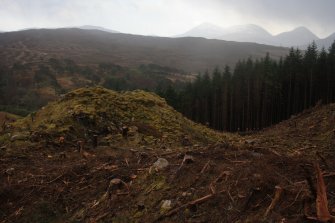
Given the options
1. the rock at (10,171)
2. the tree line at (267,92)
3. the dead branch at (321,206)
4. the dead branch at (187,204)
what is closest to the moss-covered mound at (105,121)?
the rock at (10,171)

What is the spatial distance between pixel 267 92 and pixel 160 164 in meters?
45.6

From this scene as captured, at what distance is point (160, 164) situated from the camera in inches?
339

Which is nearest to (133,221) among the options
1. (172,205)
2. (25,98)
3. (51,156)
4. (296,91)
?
(172,205)

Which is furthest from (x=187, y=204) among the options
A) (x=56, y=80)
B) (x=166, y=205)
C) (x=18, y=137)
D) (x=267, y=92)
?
(x=56, y=80)

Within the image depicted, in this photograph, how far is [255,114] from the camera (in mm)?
53375

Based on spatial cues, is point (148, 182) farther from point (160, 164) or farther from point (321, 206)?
point (321, 206)

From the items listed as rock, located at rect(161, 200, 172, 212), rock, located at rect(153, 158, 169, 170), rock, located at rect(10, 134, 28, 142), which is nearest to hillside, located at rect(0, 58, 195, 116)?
rock, located at rect(10, 134, 28, 142)

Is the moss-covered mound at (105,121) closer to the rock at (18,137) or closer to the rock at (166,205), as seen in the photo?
the rock at (18,137)

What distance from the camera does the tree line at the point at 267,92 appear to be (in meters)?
49.8

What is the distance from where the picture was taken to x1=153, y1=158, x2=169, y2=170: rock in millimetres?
8453

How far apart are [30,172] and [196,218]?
6.24 metres

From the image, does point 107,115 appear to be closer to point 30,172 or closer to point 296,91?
point 30,172

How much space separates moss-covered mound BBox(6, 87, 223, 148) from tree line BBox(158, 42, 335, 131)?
30077 mm

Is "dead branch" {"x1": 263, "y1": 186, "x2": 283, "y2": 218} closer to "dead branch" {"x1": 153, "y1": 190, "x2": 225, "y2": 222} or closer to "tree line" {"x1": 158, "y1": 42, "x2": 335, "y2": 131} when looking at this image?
"dead branch" {"x1": 153, "y1": 190, "x2": 225, "y2": 222}
